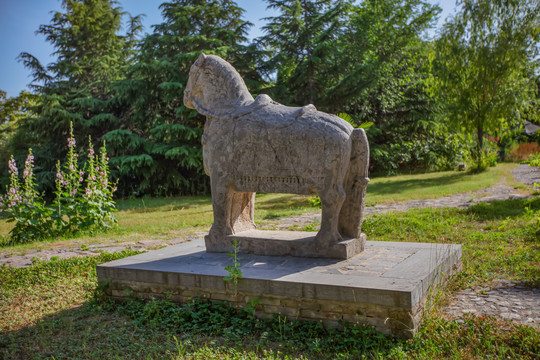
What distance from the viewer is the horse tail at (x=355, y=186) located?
492cm

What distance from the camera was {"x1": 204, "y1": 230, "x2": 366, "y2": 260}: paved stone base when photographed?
4.83 meters

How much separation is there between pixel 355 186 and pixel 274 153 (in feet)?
3.33

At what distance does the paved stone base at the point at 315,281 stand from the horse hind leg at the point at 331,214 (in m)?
0.23

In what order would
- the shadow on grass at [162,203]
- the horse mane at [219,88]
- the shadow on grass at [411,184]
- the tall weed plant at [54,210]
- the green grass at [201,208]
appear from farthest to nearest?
the shadow on grass at [411,184] < the shadow on grass at [162,203] < the green grass at [201,208] < the tall weed plant at [54,210] < the horse mane at [219,88]

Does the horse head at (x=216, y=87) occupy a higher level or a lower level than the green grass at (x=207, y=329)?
higher

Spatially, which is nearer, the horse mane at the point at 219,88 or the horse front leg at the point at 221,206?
the horse front leg at the point at 221,206

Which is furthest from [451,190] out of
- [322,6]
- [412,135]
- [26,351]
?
[26,351]

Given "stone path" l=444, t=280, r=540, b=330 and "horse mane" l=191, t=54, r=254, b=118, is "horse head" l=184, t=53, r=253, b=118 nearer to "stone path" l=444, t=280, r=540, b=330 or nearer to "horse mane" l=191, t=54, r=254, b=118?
"horse mane" l=191, t=54, r=254, b=118

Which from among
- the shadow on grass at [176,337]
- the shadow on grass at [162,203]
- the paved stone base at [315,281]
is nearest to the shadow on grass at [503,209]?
the paved stone base at [315,281]

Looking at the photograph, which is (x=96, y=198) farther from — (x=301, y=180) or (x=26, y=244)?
(x=301, y=180)

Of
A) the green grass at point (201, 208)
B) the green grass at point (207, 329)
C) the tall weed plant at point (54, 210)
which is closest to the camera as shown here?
the green grass at point (207, 329)

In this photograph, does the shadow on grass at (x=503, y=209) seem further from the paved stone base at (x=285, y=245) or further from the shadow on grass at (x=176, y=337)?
Answer: the shadow on grass at (x=176, y=337)

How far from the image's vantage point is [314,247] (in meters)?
4.91

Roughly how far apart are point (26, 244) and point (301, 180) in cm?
631
